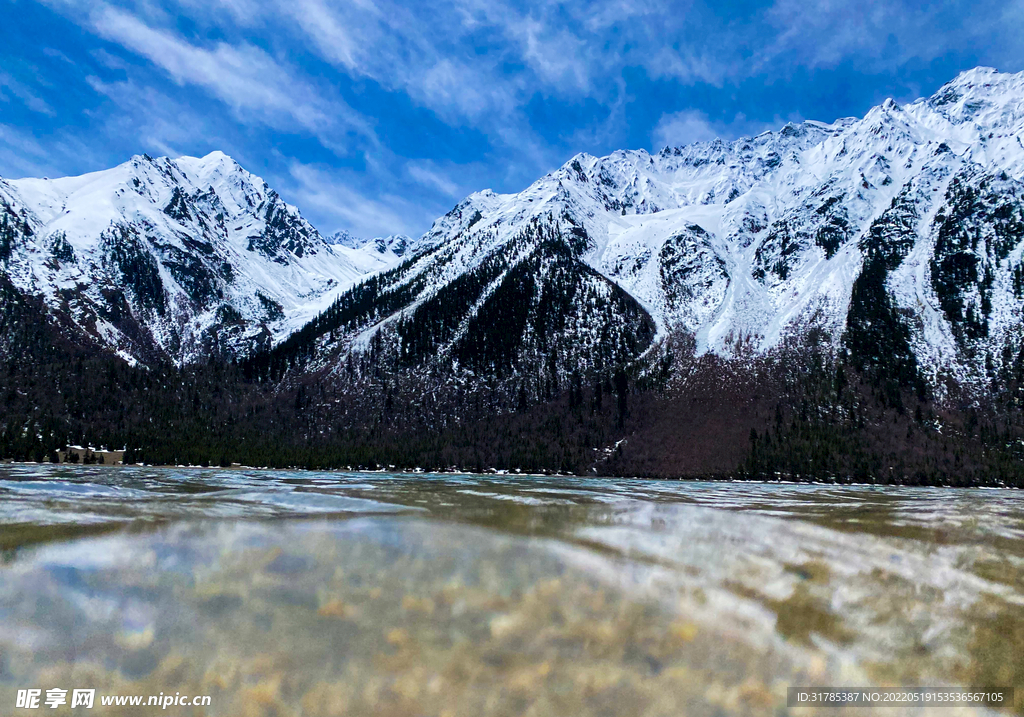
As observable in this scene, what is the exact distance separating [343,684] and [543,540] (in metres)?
10.8

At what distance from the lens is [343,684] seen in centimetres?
755

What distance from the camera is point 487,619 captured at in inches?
396

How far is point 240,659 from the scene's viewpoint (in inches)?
325

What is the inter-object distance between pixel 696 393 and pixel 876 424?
47.0 metres

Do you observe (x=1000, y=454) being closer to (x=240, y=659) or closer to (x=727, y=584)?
(x=727, y=584)

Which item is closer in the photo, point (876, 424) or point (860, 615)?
point (860, 615)

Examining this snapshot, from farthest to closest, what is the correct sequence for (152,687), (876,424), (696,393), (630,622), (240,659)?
(696,393)
(876,424)
(630,622)
(240,659)
(152,687)

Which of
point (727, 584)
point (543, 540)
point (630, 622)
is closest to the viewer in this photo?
point (630, 622)

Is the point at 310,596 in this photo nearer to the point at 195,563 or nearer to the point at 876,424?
the point at 195,563

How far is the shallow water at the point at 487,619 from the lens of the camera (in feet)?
24.7

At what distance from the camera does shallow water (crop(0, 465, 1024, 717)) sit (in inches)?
297

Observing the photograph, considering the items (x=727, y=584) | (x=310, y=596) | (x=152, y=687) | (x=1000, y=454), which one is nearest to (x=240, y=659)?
(x=152, y=687)

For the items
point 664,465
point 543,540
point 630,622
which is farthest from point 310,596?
point 664,465

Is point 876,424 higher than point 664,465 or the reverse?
higher
